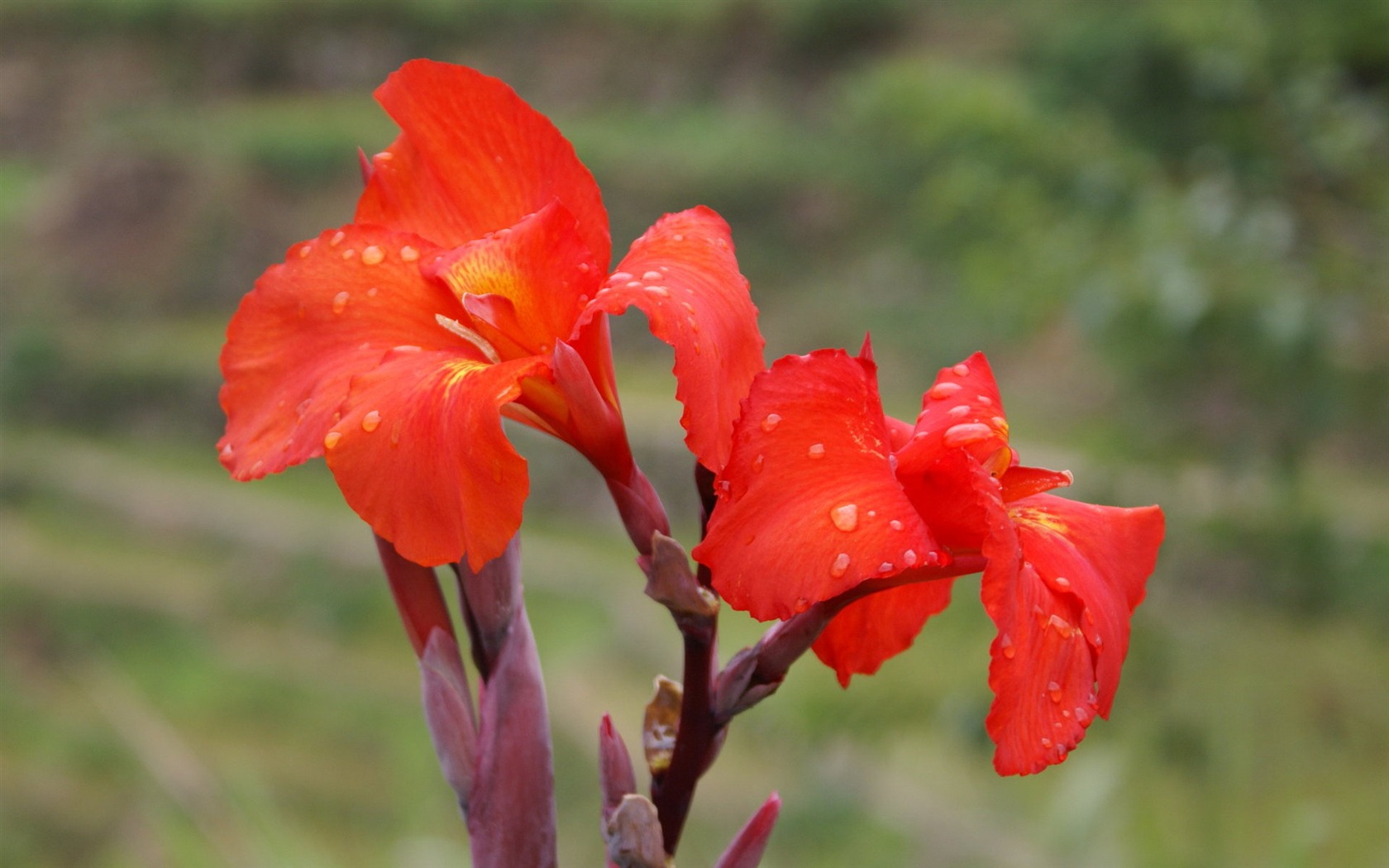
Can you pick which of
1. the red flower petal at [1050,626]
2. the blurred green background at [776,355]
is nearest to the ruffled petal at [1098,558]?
the red flower petal at [1050,626]

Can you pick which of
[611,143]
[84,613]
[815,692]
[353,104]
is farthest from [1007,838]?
[353,104]

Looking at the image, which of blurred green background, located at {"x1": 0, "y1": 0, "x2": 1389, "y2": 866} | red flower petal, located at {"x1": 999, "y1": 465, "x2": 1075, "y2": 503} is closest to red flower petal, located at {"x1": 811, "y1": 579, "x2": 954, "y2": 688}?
red flower petal, located at {"x1": 999, "y1": 465, "x2": 1075, "y2": 503}

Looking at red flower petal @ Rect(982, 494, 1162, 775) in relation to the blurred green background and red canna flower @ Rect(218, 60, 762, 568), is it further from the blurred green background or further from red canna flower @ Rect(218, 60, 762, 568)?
the blurred green background

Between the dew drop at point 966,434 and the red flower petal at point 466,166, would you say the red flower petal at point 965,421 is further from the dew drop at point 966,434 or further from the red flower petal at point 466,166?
the red flower petal at point 466,166

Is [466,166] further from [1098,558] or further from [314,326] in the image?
[1098,558]

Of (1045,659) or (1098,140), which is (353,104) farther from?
(1045,659)

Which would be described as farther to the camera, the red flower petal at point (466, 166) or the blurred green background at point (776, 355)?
the blurred green background at point (776, 355)
